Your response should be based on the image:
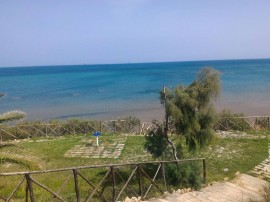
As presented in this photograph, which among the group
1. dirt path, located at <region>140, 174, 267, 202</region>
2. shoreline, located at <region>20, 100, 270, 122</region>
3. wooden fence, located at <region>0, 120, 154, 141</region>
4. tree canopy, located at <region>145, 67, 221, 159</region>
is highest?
tree canopy, located at <region>145, 67, 221, 159</region>

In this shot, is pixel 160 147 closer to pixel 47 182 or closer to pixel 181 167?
pixel 181 167

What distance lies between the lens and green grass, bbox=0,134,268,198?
13558 mm

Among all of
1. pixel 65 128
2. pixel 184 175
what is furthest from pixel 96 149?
pixel 184 175

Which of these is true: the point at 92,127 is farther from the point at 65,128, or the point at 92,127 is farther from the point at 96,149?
the point at 96,149

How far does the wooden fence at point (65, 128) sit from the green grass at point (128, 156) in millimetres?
1912

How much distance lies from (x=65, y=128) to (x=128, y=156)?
29.4 ft

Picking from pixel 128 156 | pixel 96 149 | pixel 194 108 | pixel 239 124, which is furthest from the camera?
pixel 239 124

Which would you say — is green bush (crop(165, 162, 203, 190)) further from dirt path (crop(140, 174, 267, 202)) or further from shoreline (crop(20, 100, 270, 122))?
shoreline (crop(20, 100, 270, 122))

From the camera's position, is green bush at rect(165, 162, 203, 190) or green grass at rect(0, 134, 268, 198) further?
green grass at rect(0, 134, 268, 198)

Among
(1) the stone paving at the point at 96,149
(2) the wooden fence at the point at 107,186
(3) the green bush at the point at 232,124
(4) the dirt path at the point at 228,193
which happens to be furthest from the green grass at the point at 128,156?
(3) the green bush at the point at 232,124

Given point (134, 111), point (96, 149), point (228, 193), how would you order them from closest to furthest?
point (228, 193)
point (96, 149)
point (134, 111)

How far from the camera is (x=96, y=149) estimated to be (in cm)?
1875

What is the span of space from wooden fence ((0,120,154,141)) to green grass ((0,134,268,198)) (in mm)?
1912

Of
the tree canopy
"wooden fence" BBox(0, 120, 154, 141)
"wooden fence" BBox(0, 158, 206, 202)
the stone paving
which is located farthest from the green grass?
"wooden fence" BBox(0, 120, 154, 141)
